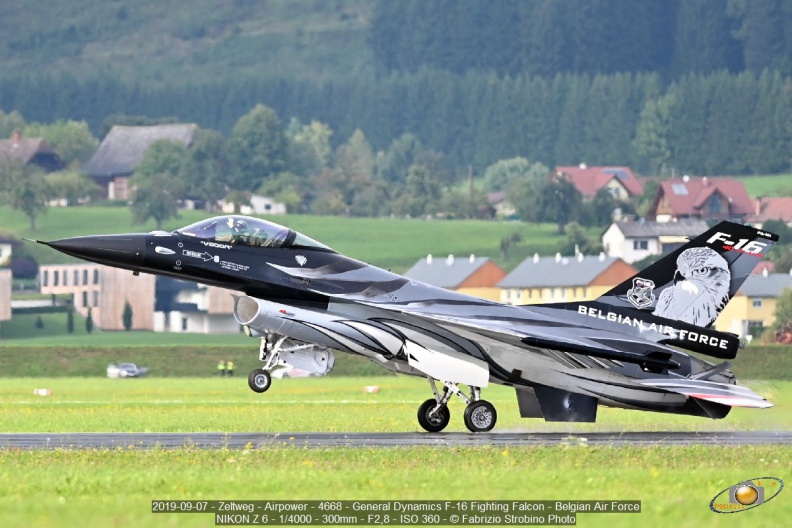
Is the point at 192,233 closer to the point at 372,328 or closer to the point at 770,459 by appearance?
the point at 372,328

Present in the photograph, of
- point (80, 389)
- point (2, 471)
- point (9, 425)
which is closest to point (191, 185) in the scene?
point (80, 389)

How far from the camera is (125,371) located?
74125 millimetres

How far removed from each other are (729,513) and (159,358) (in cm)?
6091

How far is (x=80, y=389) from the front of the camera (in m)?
59.7

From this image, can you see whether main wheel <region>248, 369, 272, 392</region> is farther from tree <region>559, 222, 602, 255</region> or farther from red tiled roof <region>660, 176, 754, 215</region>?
red tiled roof <region>660, 176, 754, 215</region>

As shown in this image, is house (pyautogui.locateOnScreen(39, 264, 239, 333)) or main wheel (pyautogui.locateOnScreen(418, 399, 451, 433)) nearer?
main wheel (pyautogui.locateOnScreen(418, 399, 451, 433))

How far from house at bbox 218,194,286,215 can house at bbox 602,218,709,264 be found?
150 feet

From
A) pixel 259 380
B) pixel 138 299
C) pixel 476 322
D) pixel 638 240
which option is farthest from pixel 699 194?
pixel 259 380

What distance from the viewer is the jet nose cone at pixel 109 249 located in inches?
1136

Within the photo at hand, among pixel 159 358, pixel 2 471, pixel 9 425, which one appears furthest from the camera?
pixel 159 358

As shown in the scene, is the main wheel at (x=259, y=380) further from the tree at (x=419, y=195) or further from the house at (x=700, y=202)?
the tree at (x=419, y=195)

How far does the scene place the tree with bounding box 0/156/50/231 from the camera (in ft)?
493

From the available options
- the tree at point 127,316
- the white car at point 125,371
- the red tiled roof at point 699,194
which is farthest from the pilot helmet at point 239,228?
the red tiled roof at point 699,194

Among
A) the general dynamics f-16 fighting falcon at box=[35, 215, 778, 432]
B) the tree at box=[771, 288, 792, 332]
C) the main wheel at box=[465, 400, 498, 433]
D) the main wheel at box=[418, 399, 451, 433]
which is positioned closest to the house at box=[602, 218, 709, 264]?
the tree at box=[771, 288, 792, 332]
